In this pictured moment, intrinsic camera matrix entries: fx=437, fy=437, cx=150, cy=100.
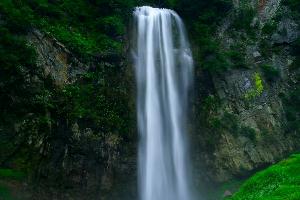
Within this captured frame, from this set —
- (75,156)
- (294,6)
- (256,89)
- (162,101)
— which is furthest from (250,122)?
(75,156)

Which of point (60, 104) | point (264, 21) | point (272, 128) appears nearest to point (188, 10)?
point (264, 21)

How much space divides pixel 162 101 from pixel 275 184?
32.8 feet

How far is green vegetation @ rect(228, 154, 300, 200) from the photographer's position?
11172mm

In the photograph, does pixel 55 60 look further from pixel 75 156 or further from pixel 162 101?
pixel 162 101

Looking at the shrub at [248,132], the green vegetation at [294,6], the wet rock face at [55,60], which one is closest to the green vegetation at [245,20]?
the green vegetation at [294,6]

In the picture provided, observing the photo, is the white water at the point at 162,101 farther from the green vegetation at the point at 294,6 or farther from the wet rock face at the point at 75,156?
the green vegetation at the point at 294,6

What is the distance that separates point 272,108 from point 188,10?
709cm

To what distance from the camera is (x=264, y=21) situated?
79.8 feet

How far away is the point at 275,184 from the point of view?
12.4 meters

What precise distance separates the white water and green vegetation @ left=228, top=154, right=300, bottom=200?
7.36 m

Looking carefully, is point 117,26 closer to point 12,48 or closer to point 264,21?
point 12,48

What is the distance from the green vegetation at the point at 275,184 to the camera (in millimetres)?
11172

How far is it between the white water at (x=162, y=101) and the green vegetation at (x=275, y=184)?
7.36m

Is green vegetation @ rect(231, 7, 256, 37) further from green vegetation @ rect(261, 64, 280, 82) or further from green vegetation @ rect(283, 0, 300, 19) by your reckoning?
green vegetation @ rect(261, 64, 280, 82)
